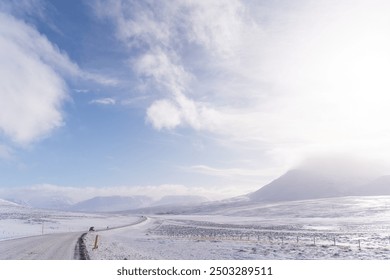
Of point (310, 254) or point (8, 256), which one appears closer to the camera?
point (8, 256)

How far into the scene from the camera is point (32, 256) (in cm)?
2431

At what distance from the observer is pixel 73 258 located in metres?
23.3
